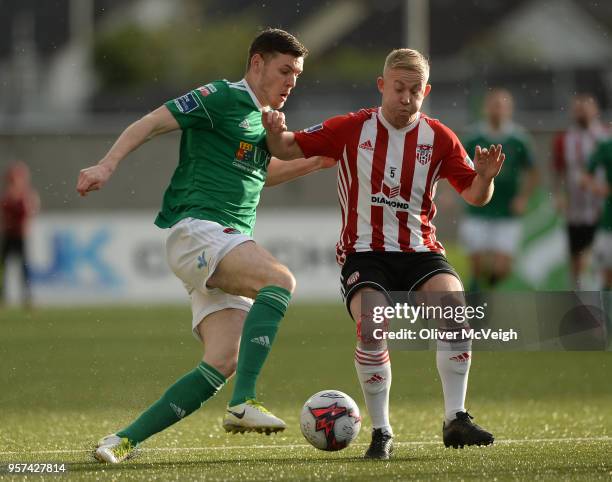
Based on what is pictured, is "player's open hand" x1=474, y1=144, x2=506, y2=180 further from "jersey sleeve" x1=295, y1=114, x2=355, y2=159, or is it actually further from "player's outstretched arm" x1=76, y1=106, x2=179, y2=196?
"player's outstretched arm" x1=76, y1=106, x2=179, y2=196

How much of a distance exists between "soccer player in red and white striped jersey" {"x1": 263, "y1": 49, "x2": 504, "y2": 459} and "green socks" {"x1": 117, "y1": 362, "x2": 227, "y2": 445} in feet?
2.12

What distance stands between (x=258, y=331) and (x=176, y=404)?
458 mm

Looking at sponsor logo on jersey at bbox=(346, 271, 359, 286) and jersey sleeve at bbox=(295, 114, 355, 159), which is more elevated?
jersey sleeve at bbox=(295, 114, 355, 159)

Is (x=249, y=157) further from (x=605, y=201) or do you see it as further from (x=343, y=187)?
(x=605, y=201)

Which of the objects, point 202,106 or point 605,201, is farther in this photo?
point 605,201

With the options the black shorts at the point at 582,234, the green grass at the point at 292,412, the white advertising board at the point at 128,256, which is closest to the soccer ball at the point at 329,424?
the green grass at the point at 292,412

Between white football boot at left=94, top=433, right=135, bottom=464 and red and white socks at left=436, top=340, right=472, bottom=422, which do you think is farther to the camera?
red and white socks at left=436, top=340, right=472, bottom=422

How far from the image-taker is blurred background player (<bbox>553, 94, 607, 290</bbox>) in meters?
11.9

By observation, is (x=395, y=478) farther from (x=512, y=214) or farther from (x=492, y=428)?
(x=512, y=214)

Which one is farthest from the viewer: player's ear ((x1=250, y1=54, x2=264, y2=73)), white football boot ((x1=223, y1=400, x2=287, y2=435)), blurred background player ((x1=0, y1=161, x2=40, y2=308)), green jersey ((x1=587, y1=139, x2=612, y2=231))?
blurred background player ((x1=0, y1=161, x2=40, y2=308))

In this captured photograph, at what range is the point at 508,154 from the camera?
11.7 meters

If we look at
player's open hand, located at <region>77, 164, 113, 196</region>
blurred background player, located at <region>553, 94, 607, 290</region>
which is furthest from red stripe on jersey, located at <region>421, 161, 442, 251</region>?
blurred background player, located at <region>553, 94, 607, 290</region>

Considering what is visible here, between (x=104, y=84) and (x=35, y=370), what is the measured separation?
3053cm

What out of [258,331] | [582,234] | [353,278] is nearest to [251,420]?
[258,331]
